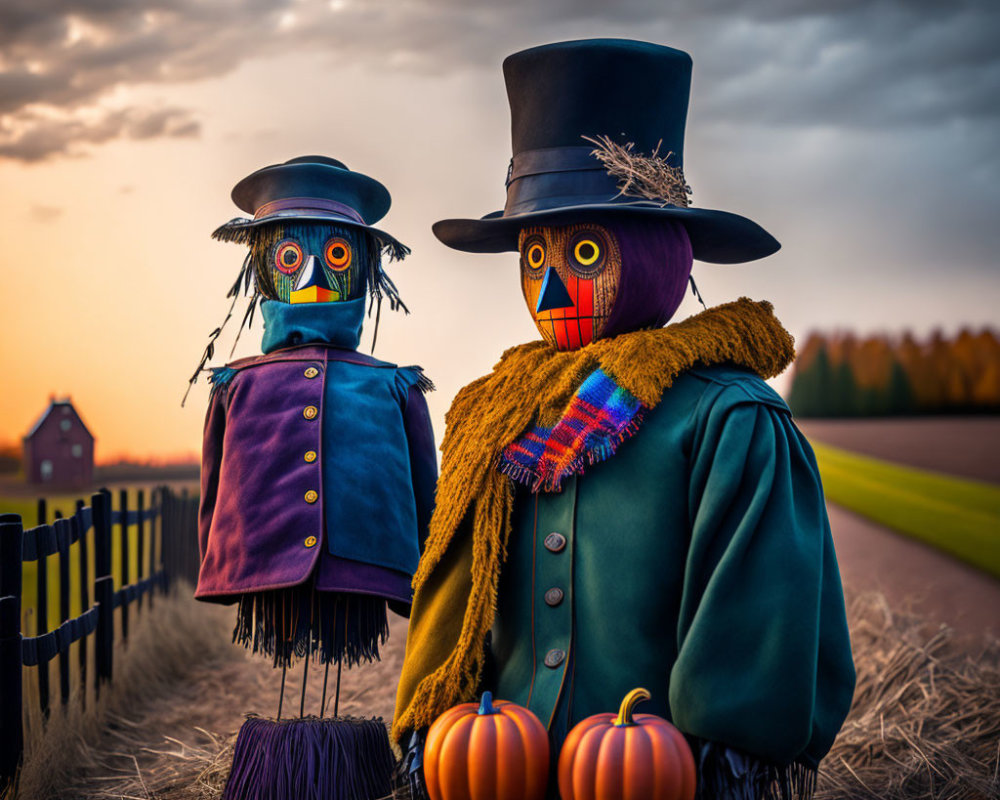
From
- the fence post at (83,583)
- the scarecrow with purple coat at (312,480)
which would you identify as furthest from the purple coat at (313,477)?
the fence post at (83,583)

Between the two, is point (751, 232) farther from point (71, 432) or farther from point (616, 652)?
point (71, 432)

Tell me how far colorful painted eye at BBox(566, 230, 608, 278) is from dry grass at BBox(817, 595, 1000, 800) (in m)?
2.51

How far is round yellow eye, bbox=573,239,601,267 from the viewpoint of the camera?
2555mm

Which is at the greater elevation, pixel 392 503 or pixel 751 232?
pixel 751 232

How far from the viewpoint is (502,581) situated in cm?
254

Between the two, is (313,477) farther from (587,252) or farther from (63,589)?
(63,589)

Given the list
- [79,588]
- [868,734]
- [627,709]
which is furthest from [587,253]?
[79,588]

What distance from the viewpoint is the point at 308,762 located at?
341cm

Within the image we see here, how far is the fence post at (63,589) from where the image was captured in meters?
4.67

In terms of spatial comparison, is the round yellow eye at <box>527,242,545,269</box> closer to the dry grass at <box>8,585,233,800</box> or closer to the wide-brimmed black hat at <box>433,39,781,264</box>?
the wide-brimmed black hat at <box>433,39,781,264</box>

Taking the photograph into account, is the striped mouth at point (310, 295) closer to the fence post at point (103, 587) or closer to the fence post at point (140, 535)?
the fence post at point (103, 587)

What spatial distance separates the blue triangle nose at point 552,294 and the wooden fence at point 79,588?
2556 millimetres

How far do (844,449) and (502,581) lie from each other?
281 inches

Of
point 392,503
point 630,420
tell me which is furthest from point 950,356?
point 630,420
